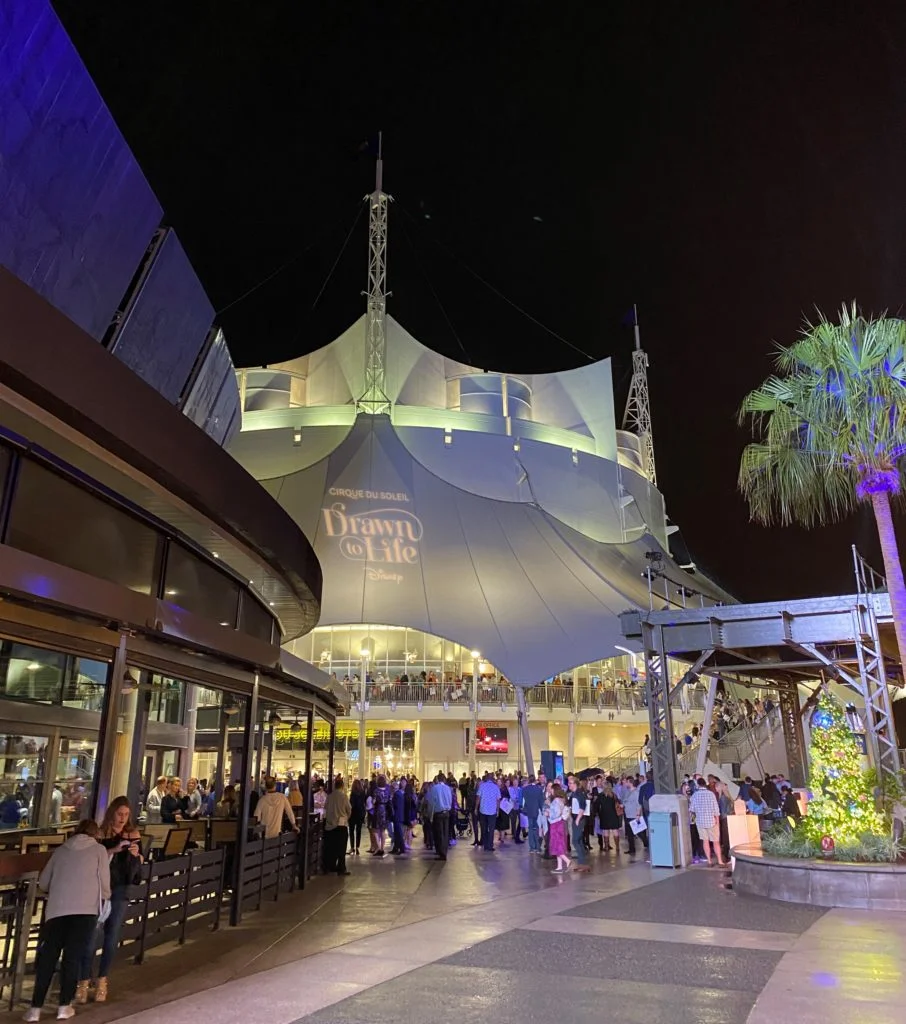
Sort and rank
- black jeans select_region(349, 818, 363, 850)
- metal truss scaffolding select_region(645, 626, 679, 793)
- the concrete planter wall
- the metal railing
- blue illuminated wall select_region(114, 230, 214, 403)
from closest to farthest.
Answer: blue illuminated wall select_region(114, 230, 214, 403) → the concrete planter wall → metal truss scaffolding select_region(645, 626, 679, 793) → black jeans select_region(349, 818, 363, 850) → the metal railing

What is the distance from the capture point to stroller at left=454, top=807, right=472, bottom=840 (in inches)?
798

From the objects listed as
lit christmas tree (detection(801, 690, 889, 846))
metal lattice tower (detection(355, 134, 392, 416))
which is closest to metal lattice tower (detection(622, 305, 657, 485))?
metal lattice tower (detection(355, 134, 392, 416))

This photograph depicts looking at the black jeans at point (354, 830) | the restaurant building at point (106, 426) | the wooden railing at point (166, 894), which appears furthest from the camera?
the black jeans at point (354, 830)

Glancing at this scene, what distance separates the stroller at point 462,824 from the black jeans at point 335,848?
837cm

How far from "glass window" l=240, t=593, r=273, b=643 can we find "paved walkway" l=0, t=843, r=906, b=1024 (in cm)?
294

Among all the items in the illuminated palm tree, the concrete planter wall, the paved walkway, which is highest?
the illuminated palm tree

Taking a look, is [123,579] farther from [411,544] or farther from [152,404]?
[411,544]

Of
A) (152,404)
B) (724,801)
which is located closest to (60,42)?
(152,404)

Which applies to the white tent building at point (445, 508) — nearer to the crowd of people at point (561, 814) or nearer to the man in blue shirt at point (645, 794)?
the crowd of people at point (561, 814)

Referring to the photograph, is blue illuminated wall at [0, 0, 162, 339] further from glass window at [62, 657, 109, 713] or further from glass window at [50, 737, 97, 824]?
glass window at [50, 737, 97, 824]

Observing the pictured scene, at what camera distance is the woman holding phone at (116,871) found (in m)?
5.34

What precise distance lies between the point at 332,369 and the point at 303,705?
31073mm

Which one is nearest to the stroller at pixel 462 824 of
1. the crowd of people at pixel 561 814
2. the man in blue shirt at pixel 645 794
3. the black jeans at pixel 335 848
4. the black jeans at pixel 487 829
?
the crowd of people at pixel 561 814

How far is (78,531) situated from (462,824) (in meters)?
17.6
